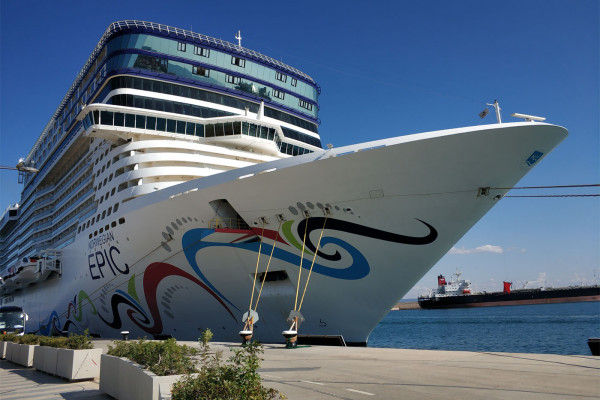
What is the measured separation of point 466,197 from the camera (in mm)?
11297

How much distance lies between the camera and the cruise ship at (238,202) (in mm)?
11195

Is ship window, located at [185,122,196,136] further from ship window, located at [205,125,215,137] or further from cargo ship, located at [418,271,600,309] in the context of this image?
cargo ship, located at [418,271,600,309]

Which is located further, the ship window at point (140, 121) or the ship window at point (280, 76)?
the ship window at point (280, 76)

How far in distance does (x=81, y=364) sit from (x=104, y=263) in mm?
10230

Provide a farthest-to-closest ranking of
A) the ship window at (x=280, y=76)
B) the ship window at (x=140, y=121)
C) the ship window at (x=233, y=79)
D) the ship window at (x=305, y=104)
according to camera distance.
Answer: the ship window at (x=305, y=104)
the ship window at (x=280, y=76)
the ship window at (x=233, y=79)
the ship window at (x=140, y=121)

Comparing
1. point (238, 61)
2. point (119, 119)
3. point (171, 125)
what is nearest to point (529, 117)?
point (171, 125)

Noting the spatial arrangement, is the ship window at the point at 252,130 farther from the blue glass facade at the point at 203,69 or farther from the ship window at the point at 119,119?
the ship window at the point at 119,119

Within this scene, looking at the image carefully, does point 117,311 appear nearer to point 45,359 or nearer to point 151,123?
point 151,123

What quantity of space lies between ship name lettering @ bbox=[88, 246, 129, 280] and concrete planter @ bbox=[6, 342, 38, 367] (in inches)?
171

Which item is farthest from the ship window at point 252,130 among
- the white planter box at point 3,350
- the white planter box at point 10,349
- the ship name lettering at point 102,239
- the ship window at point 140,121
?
the white planter box at point 3,350

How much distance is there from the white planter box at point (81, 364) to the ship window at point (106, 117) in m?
11.9

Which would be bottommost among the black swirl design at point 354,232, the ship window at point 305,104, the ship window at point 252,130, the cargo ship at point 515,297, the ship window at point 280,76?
the cargo ship at point 515,297

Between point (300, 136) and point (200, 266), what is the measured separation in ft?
42.2

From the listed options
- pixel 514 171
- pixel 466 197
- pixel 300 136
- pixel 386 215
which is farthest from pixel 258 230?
pixel 300 136
